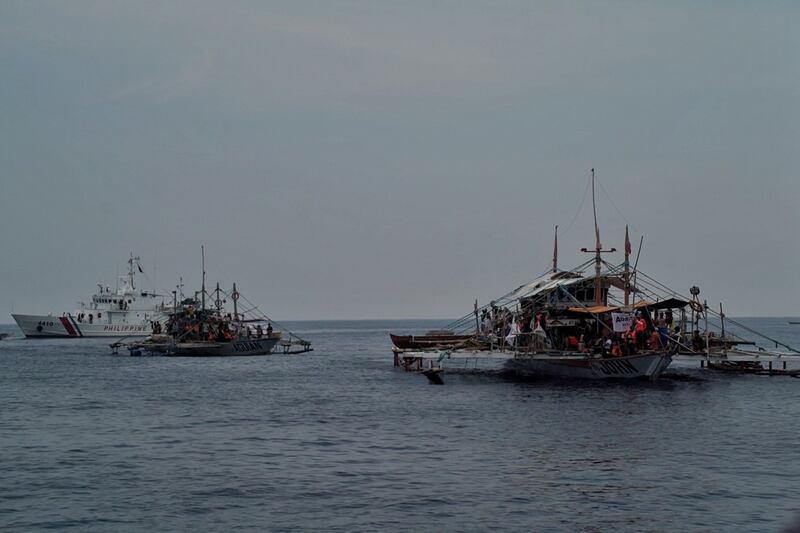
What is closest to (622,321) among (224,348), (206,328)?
(224,348)

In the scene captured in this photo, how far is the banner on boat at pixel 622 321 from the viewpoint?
49.6 m

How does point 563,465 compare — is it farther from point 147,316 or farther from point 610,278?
point 147,316

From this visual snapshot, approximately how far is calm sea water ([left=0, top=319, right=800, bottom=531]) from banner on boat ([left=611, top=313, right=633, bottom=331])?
11.5 feet

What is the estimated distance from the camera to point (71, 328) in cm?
14338

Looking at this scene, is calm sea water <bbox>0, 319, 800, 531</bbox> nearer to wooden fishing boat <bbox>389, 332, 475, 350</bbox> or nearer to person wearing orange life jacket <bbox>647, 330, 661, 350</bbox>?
person wearing orange life jacket <bbox>647, 330, 661, 350</bbox>

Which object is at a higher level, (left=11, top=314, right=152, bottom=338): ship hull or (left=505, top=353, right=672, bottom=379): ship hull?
(left=11, top=314, right=152, bottom=338): ship hull

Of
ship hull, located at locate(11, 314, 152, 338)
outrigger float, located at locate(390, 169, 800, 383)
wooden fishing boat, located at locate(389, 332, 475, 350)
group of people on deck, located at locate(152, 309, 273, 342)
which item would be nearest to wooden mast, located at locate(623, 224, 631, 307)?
outrigger float, located at locate(390, 169, 800, 383)

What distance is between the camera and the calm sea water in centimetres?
2138

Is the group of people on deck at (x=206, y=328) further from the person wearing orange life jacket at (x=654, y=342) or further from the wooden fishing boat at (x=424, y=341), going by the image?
the person wearing orange life jacket at (x=654, y=342)

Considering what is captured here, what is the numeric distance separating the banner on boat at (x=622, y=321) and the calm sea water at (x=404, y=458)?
3.50m

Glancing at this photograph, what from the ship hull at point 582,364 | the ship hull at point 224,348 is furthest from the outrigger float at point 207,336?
the ship hull at point 582,364

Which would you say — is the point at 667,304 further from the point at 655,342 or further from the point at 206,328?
the point at 206,328

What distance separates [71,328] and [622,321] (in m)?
114

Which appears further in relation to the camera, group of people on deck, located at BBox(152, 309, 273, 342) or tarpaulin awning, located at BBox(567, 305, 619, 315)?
group of people on deck, located at BBox(152, 309, 273, 342)
